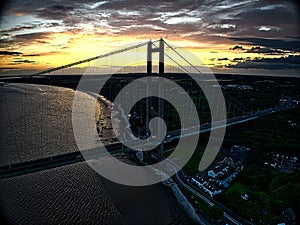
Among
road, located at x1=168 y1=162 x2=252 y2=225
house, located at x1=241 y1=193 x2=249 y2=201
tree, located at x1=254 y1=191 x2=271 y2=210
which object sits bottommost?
road, located at x1=168 y1=162 x2=252 y2=225

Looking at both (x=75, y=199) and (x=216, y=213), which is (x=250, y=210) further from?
(x=75, y=199)

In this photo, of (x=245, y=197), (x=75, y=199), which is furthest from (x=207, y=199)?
(x=75, y=199)

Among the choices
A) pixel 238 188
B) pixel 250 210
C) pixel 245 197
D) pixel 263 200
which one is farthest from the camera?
pixel 238 188

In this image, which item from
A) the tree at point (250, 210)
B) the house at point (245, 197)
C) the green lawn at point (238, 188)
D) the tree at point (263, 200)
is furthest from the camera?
the green lawn at point (238, 188)

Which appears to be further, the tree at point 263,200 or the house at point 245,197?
the house at point 245,197

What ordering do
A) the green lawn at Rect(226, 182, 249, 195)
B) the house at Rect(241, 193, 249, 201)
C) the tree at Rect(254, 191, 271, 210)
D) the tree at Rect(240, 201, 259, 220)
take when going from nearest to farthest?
the tree at Rect(240, 201, 259, 220)
the tree at Rect(254, 191, 271, 210)
the house at Rect(241, 193, 249, 201)
the green lawn at Rect(226, 182, 249, 195)

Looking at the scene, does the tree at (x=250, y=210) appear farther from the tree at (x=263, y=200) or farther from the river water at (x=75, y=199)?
the river water at (x=75, y=199)

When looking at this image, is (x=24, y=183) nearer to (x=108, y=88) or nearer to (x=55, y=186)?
(x=55, y=186)

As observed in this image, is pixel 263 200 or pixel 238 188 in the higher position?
pixel 263 200

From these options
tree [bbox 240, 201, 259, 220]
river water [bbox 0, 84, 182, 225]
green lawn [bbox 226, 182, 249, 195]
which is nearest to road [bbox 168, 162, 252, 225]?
tree [bbox 240, 201, 259, 220]

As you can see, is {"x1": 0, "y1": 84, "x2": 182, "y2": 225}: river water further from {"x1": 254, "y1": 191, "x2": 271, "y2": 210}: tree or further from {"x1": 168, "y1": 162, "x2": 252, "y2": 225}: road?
{"x1": 254, "y1": 191, "x2": 271, "y2": 210}: tree

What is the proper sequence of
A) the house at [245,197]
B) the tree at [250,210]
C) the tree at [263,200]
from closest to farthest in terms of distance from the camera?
the tree at [250,210]
the tree at [263,200]
the house at [245,197]

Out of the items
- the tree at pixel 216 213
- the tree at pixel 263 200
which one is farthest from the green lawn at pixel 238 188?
the tree at pixel 216 213
